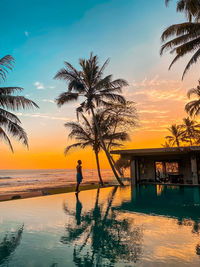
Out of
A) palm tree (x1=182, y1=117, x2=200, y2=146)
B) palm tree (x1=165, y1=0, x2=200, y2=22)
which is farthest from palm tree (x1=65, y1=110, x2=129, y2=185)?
palm tree (x1=182, y1=117, x2=200, y2=146)

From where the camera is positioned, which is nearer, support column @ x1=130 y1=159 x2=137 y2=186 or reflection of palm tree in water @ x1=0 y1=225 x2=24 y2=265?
reflection of palm tree in water @ x1=0 y1=225 x2=24 y2=265

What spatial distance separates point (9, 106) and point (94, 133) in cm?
880

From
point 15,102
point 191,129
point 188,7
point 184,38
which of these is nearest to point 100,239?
point 15,102

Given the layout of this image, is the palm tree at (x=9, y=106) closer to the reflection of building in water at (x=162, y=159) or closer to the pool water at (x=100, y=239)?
the pool water at (x=100, y=239)

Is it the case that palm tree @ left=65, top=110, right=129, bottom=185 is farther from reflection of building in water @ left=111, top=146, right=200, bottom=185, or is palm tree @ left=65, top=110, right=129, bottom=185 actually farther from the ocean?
the ocean

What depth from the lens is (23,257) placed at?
3.15 metres

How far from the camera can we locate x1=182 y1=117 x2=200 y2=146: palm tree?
29200mm

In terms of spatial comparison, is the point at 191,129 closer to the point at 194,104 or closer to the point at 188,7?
the point at 194,104

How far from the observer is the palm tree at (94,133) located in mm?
16562

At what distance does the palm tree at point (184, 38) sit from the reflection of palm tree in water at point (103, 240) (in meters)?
8.71

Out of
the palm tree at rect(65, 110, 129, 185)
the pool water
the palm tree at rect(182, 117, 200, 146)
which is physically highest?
the palm tree at rect(182, 117, 200, 146)

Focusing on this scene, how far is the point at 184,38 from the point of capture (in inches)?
396

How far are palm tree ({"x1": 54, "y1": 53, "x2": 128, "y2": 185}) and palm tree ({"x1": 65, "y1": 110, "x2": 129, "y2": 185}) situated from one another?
1.69 m

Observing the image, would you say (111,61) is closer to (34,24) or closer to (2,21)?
(34,24)
